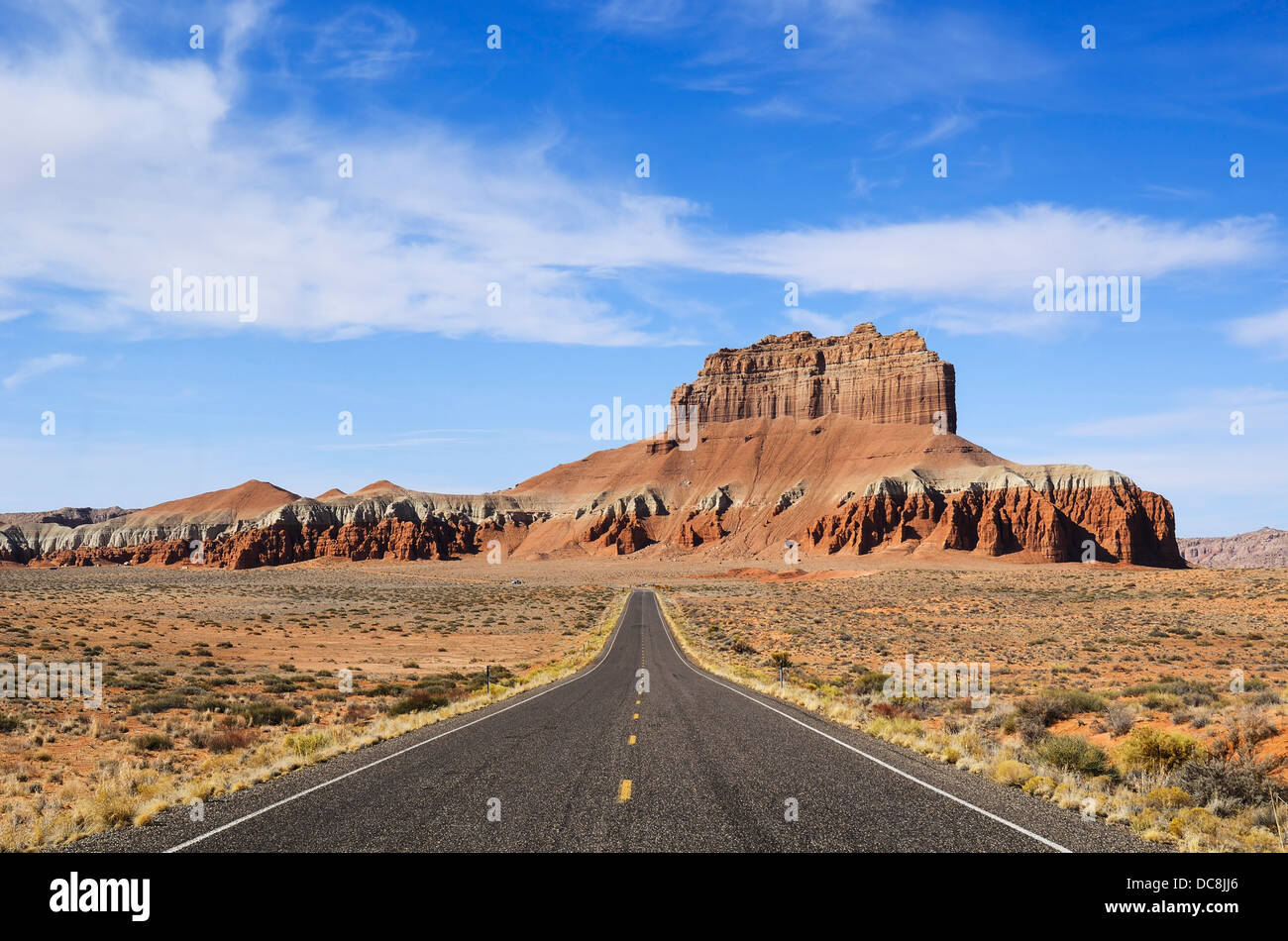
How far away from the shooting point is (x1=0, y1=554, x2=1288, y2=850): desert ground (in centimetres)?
1141

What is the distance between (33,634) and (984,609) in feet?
185

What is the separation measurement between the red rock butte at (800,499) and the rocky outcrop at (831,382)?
0.33 m

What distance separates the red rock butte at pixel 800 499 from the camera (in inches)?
5310

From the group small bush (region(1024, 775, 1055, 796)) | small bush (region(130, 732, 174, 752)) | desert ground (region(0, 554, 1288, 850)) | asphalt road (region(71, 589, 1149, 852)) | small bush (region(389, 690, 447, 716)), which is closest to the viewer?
asphalt road (region(71, 589, 1149, 852))

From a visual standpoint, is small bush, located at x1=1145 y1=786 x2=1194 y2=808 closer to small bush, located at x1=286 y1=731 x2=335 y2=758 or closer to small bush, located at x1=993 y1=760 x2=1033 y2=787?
small bush, located at x1=993 y1=760 x2=1033 y2=787

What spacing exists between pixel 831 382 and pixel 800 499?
132ft

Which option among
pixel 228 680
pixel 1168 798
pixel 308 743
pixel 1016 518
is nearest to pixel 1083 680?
pixel 1168 798

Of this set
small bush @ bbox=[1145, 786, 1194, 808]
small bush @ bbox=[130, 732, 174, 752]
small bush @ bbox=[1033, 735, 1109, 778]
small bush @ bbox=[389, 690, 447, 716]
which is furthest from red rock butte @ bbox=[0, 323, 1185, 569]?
small bush @ bbox=[1145, 786, 1194, 808]

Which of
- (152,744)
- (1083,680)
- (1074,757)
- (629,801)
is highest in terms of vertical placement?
(629,801)

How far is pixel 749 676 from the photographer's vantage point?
27.9m

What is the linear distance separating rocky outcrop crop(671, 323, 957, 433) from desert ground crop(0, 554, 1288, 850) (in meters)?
91.8

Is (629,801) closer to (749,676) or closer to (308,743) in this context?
(308,743)
